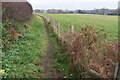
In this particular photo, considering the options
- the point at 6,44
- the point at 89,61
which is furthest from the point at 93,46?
the point at 6,44

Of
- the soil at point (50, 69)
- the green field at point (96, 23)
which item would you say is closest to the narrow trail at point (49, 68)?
the soil at point (50, 69)

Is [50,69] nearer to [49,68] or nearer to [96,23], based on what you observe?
[49,68]

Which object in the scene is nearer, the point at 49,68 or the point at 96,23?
the point at 49,68

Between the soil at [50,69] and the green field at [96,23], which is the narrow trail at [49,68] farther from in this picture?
the green field at [96,23]

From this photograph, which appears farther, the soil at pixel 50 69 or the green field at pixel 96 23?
the green field at pixel 96 23

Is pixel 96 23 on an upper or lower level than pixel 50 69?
upper

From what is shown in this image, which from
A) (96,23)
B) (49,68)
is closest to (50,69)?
(49,68)

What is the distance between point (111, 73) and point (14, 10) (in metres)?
8.68

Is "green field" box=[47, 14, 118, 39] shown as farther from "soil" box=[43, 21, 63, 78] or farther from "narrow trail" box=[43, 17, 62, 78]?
"soil" box=[43, 21, 63, 78]

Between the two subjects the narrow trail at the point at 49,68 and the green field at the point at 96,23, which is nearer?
the narrow trail at the point at 49,68

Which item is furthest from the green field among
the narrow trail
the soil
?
the soil

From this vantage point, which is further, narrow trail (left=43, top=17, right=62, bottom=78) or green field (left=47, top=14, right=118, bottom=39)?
green field (left=47, top=14, right=118, bottom=39)

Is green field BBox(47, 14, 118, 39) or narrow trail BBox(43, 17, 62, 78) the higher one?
green field BBox(47, 14, 118, 39)

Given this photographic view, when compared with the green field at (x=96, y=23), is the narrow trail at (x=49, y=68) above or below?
below
